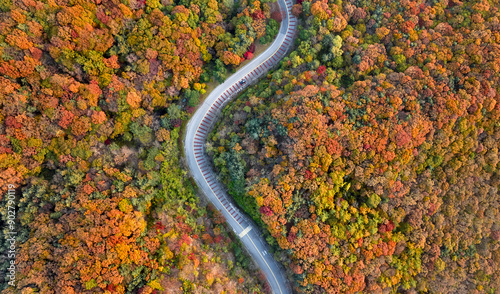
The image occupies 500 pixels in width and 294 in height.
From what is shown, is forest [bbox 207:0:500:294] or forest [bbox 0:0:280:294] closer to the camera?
forest [bbox 0:0:280:294]

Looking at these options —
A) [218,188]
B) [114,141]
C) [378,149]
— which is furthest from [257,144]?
[114,141]

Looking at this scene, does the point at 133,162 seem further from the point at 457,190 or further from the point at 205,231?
the point at 457,190

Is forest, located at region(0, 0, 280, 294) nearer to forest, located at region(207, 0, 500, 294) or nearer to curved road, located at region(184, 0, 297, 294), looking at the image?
curved road, located at region(184, 0, 297, 294)

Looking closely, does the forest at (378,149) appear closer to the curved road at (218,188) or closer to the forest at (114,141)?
the curved road at (218,188)

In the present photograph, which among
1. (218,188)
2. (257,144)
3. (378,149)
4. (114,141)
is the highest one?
(114,141)

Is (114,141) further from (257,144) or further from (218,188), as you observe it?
(257,144)

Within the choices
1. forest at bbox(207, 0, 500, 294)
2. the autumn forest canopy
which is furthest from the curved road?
forest at bbox(207, 0, 500, 294)
